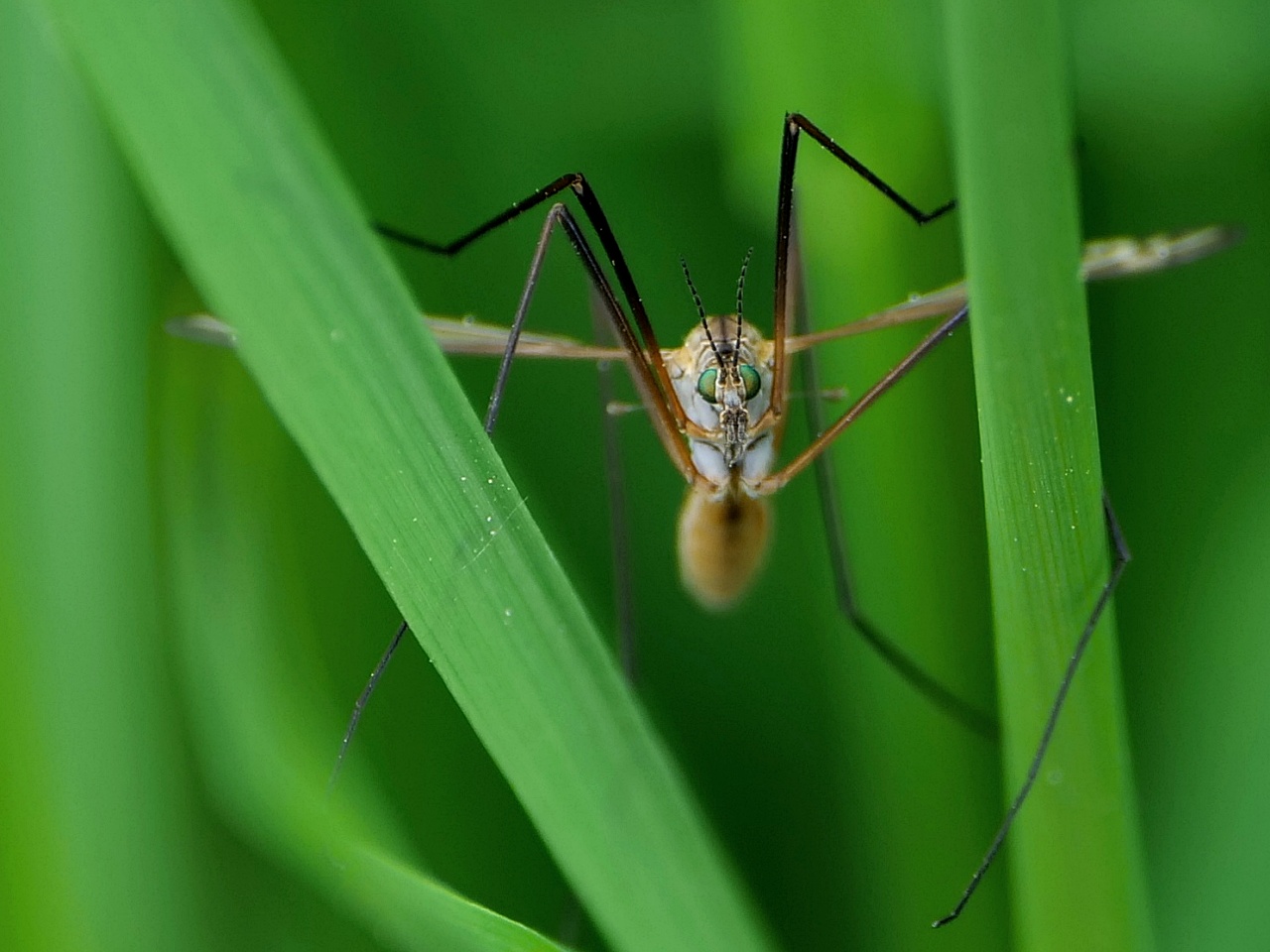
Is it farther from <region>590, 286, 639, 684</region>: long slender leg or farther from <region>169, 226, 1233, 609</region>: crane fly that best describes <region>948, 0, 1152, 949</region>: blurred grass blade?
<region>590, 286, 639, 684</region>: long slender leg

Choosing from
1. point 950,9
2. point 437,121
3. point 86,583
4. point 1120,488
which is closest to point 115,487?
point 86,583

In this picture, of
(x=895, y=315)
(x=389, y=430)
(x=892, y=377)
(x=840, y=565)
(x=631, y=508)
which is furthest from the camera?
(x=631, y=508)

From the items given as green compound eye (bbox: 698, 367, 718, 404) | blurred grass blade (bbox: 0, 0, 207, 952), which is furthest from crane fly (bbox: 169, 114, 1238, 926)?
blurred grass blade (bbox: 0, 0, 207, 952)

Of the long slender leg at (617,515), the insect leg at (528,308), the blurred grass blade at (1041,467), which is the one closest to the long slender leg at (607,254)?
the insect leg at (528,308)

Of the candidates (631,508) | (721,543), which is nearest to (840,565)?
(721,543)

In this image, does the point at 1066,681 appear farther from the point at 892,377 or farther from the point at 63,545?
the point at 63,545

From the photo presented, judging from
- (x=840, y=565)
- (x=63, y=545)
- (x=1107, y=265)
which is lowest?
(x=840, y=565)
